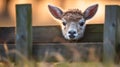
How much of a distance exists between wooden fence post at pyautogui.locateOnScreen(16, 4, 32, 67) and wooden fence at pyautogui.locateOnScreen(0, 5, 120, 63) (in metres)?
0.11

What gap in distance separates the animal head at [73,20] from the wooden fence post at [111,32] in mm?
614

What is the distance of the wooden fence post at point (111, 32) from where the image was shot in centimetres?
534

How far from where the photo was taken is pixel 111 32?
17.7 ft

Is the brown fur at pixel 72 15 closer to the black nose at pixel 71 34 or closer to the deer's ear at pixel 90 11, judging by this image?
the deer's ear at pixel 90 11

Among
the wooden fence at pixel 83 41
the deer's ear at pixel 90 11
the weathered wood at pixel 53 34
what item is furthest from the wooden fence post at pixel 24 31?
the deer's ear at pixel 90 11

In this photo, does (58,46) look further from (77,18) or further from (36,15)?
(36,15)

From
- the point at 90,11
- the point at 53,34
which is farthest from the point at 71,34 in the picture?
the point at 90,11

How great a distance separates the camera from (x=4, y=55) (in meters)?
5.67

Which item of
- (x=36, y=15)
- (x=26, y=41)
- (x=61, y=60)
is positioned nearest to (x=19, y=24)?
(x=26, y=41)

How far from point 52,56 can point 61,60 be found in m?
0.29

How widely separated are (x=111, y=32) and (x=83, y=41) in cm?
61

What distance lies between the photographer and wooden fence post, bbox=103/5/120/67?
210 inches

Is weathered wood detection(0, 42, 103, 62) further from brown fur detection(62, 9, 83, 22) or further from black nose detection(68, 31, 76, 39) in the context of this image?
brown fur detection(62, 9, 83, 22)

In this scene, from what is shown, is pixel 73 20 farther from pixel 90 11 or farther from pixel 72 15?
pixel 90 11
